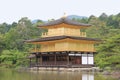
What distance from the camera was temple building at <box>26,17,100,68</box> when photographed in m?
43.2

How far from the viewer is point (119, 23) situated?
7750 centimetres

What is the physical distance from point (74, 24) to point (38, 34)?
25.7m

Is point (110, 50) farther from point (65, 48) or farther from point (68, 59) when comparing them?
point (65, 48)

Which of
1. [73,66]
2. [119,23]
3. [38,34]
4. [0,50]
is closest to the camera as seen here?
[73,66]

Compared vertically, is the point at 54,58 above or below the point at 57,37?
below

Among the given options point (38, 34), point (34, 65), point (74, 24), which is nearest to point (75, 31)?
point (74, 24)

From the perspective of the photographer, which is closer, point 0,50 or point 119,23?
point 0,50

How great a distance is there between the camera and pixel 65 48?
42.8 m

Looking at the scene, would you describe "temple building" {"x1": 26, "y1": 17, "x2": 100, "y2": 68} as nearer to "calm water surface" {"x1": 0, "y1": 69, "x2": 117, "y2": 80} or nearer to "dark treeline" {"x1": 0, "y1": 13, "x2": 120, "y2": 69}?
"dark treeline" {"x1": 0, "y1": 13, "x2": 120, "y2": 69}

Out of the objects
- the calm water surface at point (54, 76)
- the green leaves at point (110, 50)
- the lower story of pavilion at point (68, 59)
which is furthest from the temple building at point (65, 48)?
the calm water surface at point (54, 76)

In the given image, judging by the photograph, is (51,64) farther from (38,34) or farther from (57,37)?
(38,34)

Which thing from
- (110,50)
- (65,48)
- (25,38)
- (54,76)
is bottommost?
(54,76)

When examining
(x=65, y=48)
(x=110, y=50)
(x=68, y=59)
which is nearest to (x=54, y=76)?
(x=110, y=50)

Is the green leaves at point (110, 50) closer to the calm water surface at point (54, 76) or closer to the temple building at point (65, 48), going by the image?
the calm water surface at point (54, 76)
